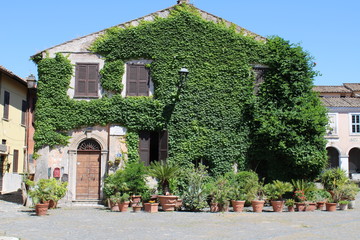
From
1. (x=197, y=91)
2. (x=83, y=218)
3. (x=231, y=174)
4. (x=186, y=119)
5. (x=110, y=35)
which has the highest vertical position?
(x=110, y=35)

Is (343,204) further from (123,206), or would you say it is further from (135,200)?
(123,206)

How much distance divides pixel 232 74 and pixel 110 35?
5.75 m

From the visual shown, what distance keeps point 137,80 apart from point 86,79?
2250 mm

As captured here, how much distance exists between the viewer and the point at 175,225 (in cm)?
1201

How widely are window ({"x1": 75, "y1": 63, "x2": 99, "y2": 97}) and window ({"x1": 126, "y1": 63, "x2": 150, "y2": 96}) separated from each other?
1416mm

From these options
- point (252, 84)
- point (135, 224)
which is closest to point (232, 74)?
point (252, 84)

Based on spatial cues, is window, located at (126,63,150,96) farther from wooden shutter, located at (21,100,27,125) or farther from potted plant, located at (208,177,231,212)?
wooden shutter, located at (21,100,27,125)

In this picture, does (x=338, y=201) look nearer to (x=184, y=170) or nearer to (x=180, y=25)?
(x=184, y=170)

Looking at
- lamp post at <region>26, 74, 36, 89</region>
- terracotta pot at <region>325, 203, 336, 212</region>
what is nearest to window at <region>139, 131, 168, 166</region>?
lamp post at <region>26, 74, 36, 89</region>

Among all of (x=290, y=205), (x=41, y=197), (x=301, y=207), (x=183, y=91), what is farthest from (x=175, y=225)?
(x=183, y=91)

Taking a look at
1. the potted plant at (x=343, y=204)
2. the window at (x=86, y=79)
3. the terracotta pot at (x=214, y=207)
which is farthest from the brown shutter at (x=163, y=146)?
the potted plant at (x=343, y=204)

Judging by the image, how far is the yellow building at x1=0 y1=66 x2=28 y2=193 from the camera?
869 inches

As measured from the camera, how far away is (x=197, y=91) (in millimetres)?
18297

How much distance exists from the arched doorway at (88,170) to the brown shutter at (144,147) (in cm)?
185
